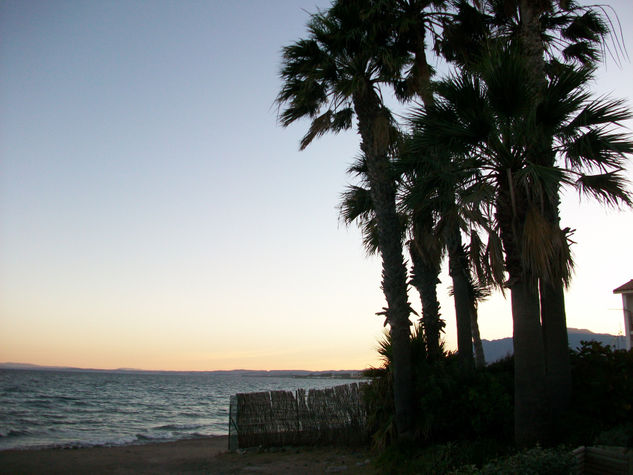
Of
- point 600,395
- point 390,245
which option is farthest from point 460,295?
point 600,395

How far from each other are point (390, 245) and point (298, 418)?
635 cm

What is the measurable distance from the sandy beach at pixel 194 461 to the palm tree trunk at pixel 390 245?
68.5 inches

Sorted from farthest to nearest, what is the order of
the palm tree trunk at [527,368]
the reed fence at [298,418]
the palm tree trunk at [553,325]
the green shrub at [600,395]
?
the reed fence at [298,418]
the palm tree trunk at [553,325]
the green shrub at [600,395]
the palm tree trunk at [527,368]

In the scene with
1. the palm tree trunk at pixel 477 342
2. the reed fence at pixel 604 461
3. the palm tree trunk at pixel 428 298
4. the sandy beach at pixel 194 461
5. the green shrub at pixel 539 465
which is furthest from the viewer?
the palm tree trunk at pixel 477 342

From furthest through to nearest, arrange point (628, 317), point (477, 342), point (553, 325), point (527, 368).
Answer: point (477, 342) → point (628, 317) → point (553, 325) → point (527, 368)

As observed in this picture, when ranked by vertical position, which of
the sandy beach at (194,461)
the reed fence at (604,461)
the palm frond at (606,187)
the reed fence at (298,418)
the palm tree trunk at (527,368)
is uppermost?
the palm frond at (606,187)

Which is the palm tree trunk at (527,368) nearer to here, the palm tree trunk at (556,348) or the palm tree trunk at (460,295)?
the palm tree trunk at (556,348)

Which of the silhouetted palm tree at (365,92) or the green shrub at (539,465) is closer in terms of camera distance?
the green shrub at (539,465)

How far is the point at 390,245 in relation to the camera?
39.1 feet

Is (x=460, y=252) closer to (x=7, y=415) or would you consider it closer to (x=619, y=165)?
(x=619, y=165)

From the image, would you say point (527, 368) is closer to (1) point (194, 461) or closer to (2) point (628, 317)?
(1) point (194, 461)

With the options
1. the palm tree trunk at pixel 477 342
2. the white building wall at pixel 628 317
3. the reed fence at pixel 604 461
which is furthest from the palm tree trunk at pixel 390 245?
the white building wall at pixel 628 317

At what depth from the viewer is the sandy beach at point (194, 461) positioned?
38.5ft

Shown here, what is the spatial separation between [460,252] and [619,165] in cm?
483
